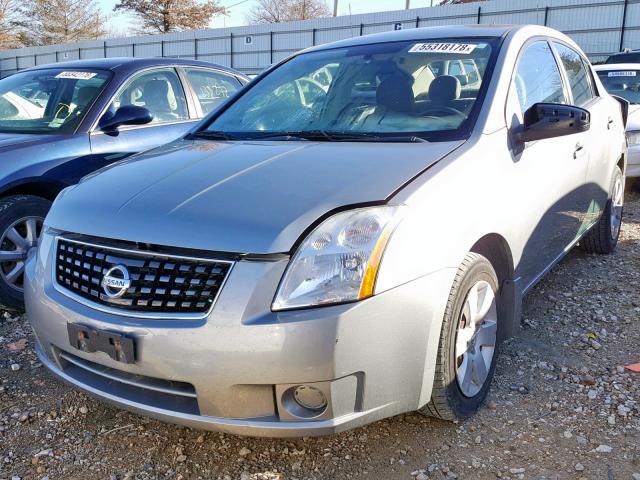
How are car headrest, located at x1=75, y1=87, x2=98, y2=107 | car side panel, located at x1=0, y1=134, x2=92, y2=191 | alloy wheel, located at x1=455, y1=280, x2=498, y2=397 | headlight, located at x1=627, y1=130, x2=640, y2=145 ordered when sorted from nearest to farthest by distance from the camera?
alloy wheel, located at x1=455, y1=280, x2=498, y2=397 → car side panel, located at x1=0, y1=134, x2=92, y2=191 → car headrest, located at x1=75, y1=87, x2=98, y2=107 → headlight, located at x1=627, y1=130, x2=640, y2=145

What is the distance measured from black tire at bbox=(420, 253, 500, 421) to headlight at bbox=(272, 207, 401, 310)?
1.42 feet

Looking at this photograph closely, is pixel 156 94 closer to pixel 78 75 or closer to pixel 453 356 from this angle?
pixel 78 75

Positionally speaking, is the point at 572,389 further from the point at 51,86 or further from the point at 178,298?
the point at 51,86

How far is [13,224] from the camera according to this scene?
→ 12.9 feet

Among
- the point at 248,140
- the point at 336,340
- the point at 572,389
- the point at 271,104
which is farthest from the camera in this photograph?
the point at 271,104

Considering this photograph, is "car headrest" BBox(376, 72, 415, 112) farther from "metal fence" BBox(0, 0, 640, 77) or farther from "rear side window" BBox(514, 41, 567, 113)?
"metal fence" BBox(0, 0, 640, 77)

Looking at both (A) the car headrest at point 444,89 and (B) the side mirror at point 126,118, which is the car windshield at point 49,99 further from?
(A) the car headrest at point 444,89

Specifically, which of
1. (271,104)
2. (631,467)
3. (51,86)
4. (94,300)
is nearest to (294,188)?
(94,300)

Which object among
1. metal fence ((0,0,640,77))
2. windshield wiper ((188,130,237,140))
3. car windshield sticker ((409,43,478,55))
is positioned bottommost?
windshield wiper ((188,130,237,140))

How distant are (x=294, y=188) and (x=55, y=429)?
152 cm

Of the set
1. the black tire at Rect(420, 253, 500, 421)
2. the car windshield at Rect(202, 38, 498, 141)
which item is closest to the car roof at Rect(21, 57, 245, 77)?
the car windshield at Rect(202, 38, 498, 141)

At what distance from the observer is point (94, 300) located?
7.41 feet

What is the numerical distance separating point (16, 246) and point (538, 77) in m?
3.39

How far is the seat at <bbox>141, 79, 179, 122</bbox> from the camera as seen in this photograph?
4.94 metres
